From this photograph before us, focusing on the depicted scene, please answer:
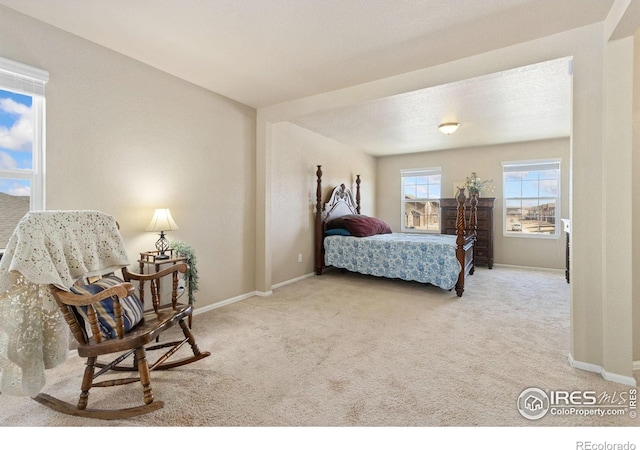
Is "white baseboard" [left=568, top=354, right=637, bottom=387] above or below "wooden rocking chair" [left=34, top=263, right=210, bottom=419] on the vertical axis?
below

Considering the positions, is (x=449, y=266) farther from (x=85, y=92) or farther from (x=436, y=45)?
(x=85, y=92)

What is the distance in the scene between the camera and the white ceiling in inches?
77.6

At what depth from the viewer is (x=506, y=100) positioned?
3.61 m

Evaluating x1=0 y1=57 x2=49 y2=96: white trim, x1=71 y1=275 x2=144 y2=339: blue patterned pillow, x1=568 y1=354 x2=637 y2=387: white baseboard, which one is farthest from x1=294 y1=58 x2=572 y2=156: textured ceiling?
x1=71 y1=275 x2=144 y2=339: blue patterned pillow

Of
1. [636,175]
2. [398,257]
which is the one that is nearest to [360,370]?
[636,175]

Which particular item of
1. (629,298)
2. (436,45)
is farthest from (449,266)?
(436,45)

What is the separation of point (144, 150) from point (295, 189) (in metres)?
2.31

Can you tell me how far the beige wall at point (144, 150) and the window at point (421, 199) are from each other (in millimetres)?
4141

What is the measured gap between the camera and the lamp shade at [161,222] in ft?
8.71

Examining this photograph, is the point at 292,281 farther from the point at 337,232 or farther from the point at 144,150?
the point at 144,150

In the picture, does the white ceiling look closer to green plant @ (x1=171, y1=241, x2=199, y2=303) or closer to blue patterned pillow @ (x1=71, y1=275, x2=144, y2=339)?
green plant @ (x1=171, y1=241, x2=199, y2=303)

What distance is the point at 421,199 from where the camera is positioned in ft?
22.2

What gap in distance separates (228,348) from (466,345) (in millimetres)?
1922

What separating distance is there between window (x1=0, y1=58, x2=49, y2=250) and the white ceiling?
1.50ft
